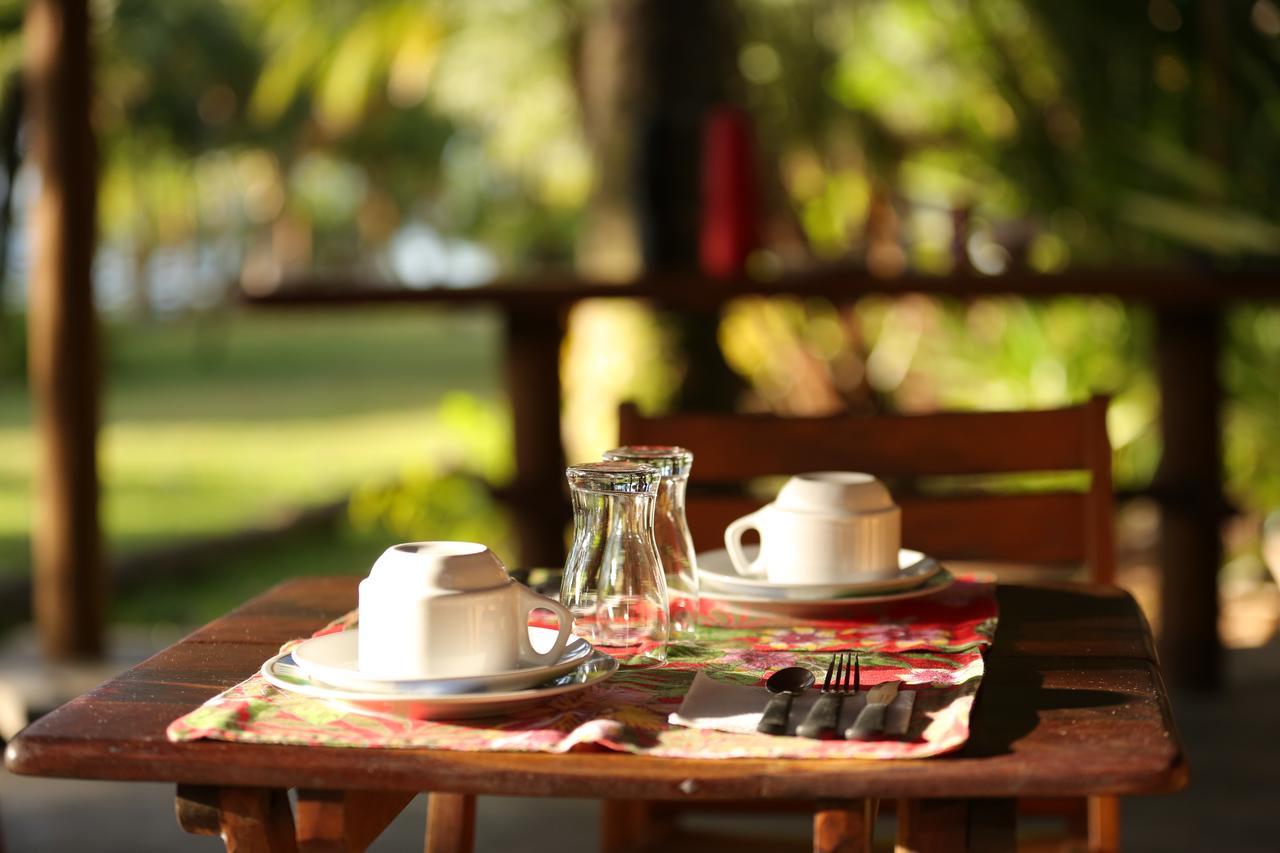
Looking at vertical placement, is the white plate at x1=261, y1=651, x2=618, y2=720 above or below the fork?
above

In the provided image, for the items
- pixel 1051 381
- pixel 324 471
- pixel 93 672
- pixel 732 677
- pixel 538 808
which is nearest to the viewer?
pixel 732 677

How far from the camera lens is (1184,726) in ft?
10.1

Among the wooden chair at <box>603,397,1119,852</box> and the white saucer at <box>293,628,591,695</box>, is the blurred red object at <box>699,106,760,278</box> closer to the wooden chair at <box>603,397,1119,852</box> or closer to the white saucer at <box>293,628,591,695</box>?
the wooden chair at <box>603,397,1119,852</box>

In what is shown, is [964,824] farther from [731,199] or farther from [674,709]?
[731,199]

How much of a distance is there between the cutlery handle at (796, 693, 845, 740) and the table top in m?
0.03

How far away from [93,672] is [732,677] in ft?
8.67

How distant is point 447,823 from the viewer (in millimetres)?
1409

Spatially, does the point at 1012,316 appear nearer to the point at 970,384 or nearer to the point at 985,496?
the point at 970,384

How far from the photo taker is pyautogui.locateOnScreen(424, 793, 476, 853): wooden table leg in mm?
1406

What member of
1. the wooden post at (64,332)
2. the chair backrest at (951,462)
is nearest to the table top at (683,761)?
the chair backrest at (951,462)

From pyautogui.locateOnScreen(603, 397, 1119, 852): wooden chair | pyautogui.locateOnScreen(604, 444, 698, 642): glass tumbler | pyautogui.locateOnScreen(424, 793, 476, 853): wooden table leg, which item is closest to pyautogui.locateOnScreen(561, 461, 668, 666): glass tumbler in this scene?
pyautogui.locateOnScreen(604, 444, 698, 642): glass tumbler

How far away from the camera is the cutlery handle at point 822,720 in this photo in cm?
91

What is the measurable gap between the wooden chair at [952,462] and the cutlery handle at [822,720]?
0.72 metres

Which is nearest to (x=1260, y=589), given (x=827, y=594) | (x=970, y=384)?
(x=970, y=384)
